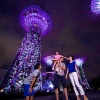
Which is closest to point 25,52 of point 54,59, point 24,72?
point 24,72

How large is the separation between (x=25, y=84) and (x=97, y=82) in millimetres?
126026

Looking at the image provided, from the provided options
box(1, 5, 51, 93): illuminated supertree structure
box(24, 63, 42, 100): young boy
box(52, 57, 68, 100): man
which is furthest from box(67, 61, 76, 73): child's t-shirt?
box(1, 5, 51, 93): illuminated supertree structure

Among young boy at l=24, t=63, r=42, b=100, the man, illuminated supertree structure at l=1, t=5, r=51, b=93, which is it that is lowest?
young boy at l=24, t=63, r=42, b=100

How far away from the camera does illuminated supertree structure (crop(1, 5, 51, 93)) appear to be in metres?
61.7

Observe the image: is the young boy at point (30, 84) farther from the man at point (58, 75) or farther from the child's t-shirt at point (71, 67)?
the child's t-shirt at point (71, 67)

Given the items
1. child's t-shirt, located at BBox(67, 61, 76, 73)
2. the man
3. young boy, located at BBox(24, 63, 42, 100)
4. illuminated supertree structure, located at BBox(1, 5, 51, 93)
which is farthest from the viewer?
illuminated supertree structure, located at BBox(1, 5, 51, 93)

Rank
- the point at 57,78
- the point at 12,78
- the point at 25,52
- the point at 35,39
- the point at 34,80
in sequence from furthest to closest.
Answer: the point at 35,39
the point at 25,52
the point at 12,78
the point at 57,78
the point at 34,80

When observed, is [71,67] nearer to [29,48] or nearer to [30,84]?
[30,84]

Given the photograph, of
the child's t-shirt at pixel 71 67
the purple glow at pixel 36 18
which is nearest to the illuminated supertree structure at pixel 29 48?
the purple glow at pixel 36 18

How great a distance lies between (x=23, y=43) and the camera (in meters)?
69.3

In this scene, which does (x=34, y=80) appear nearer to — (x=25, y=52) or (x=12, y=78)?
(x=12, y=78)

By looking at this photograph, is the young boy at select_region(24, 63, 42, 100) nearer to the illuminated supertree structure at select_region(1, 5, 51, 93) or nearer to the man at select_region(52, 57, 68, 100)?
the man at select_region(52, 57, 68, 100)

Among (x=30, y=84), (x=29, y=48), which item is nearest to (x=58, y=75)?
(x=30, y=84)

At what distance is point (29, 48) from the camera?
70.1 metres
